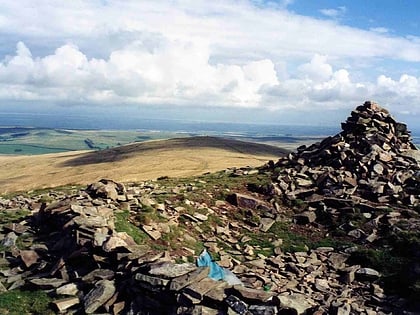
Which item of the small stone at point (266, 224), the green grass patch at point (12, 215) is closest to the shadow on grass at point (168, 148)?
the green grass patch at point (12, 215)

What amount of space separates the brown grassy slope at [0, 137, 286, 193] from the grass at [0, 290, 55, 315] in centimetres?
4462

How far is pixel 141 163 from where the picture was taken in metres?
88.4

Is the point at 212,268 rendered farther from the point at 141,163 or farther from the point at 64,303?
the point at 141,163

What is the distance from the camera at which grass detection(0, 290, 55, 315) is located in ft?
53.0

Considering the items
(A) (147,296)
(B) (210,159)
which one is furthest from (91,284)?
(B) (210,159)

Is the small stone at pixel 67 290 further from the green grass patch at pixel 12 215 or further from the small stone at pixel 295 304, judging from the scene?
the green grass patch at pixel 12 215

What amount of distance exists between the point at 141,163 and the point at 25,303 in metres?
72.0

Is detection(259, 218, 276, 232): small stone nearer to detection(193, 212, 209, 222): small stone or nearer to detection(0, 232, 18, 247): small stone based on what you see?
detection(193, 212, 209, 222): small stone

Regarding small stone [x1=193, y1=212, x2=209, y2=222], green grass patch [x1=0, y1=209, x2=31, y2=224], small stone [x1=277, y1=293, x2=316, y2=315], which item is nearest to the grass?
small stone [x1=277, y1=293, x2=316, y2=315]

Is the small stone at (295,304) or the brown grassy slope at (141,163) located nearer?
the small stone at (295,304)

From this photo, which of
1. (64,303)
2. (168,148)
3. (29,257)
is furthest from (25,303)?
(168,148)

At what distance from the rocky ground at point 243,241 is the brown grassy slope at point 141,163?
106 ft

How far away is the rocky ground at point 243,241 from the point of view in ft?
53.5

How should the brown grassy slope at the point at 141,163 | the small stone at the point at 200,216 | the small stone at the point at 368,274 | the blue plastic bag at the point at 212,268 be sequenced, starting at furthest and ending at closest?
the brown grassy slope at the point at 141,163 < the small stone at the point at 200,216 < the small stone at the point at 368,274 < the blue plastic bag at the point at 212,268
